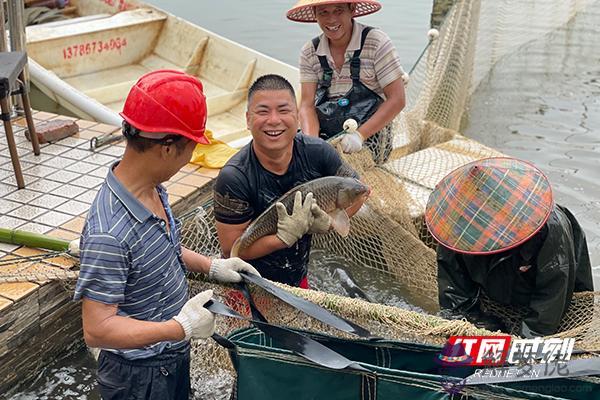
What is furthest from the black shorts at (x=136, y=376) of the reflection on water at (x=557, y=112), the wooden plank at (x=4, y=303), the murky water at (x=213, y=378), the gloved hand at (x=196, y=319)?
the reflection on water at (x=557, y=112)

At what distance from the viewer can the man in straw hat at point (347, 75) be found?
14.0ft

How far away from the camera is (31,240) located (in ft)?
12.5

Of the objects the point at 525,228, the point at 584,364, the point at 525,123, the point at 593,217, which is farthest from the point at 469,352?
the point at 525,123

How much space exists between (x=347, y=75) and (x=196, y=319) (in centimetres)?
266

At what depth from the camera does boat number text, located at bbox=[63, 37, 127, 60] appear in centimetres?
807

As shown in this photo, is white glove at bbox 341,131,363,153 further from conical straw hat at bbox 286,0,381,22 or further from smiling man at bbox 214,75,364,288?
smiling man at bbox 214,75,364,288

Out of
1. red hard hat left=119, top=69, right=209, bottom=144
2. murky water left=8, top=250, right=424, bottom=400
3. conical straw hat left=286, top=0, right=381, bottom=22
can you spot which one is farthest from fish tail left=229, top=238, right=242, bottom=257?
conical straw hat left=286, top=0, right=381, bottom=22

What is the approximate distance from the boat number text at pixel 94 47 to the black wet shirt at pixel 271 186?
565 centimetres

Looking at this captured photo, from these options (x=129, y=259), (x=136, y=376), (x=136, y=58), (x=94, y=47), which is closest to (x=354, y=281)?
(x=136, y=376)

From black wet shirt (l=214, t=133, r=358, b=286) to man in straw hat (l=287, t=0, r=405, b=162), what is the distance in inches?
38.7

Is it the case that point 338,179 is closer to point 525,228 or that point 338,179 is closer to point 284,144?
point 284,144

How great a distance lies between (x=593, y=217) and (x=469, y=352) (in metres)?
4.14

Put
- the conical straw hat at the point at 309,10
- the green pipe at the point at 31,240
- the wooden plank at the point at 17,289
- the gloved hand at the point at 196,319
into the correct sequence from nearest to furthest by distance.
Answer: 1. the gloved hand at the point at 196,319
2. the wooden plank at the point at 17,289
3. the green pipe at the point at 31,240
4. the conical straw hat at the point at 309,10

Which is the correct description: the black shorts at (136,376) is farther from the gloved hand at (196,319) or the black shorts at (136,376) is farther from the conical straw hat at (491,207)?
the conical straw hat at (491,207)
